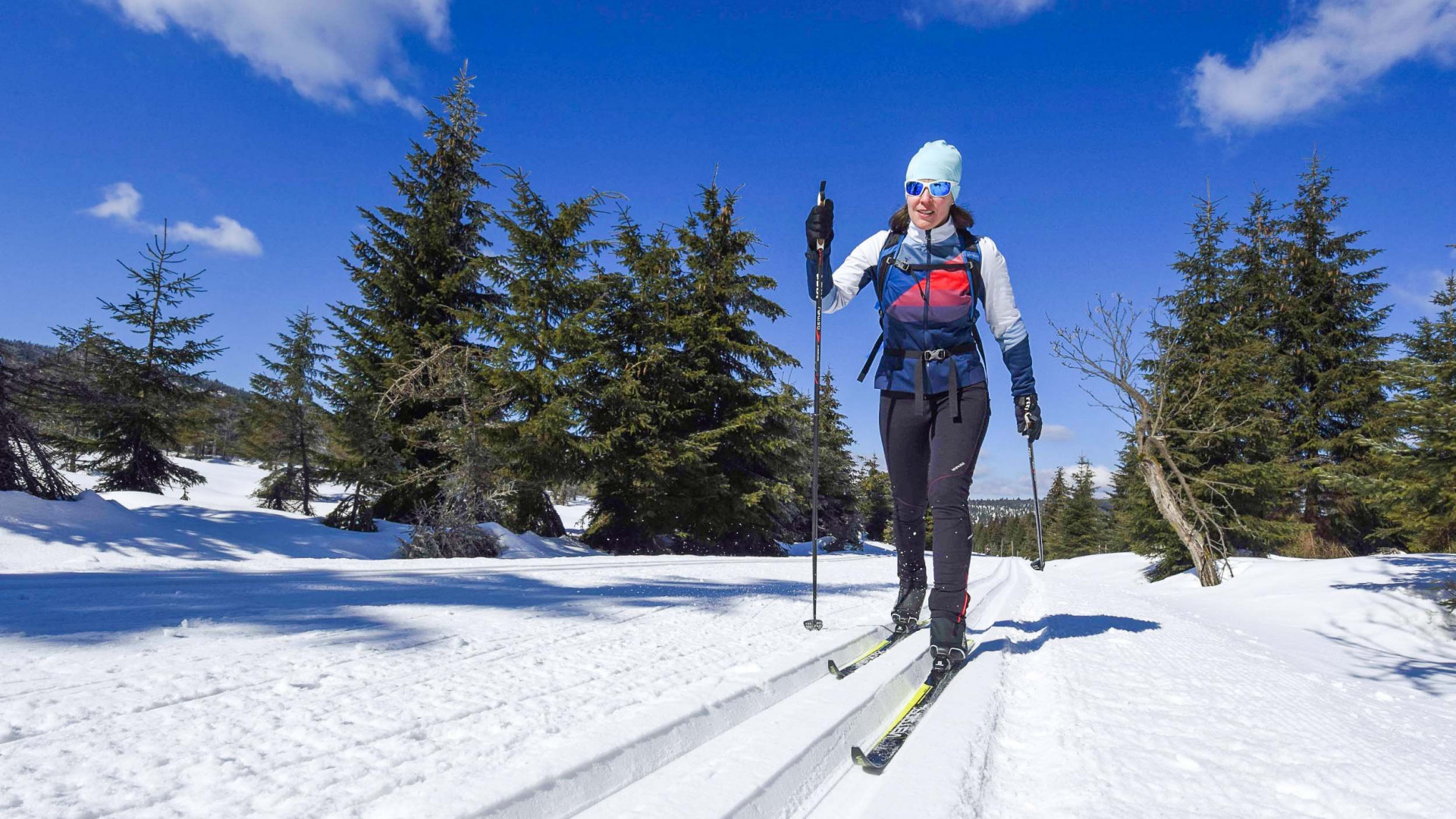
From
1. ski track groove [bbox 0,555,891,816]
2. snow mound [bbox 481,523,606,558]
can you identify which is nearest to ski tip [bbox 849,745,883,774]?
ski track groove [bbox 0,555,891,816]

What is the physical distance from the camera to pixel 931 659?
8.13ft

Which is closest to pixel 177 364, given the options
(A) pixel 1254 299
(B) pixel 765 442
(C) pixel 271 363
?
(C) pixel 271 363

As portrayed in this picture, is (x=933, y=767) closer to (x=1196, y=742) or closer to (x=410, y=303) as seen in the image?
(x=1196, y=742)

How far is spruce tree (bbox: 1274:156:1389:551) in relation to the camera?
17.7 metres

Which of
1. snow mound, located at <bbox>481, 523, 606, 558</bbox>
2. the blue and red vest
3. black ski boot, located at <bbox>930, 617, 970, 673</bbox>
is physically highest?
the blue and red vest

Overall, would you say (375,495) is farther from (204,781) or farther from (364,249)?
(204,781)

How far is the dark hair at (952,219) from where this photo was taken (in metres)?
2.94

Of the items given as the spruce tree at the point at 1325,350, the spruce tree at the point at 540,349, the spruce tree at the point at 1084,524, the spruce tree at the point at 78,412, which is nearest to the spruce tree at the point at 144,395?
the spruce tree at the point at 78,412

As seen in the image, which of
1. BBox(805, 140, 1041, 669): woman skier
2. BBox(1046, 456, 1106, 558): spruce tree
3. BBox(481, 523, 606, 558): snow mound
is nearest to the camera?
BBox(805, 140, 1041, 669): woman skier

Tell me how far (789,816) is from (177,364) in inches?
723

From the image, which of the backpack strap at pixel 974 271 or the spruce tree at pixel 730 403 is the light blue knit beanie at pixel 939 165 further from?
the spruce tree at pixel 730 403

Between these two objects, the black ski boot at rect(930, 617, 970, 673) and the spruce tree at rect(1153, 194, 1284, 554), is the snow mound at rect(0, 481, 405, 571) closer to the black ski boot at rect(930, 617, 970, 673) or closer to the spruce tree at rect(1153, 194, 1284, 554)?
the black ski boot at rect(930, 617, 970, 673)

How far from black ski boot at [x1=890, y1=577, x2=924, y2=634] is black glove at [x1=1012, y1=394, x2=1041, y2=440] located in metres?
0.85

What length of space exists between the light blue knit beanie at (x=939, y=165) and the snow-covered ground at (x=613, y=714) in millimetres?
2060
